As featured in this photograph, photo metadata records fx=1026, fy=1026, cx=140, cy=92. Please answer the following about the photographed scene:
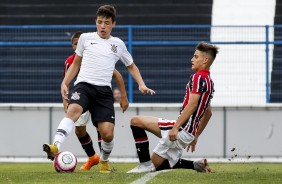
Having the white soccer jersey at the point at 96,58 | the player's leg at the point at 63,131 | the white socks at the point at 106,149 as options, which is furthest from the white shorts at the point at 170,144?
the player's leg at the point at 63,131

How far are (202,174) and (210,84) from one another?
947 mm

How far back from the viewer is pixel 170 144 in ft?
35.1

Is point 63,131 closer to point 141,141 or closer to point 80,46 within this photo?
point 141,141

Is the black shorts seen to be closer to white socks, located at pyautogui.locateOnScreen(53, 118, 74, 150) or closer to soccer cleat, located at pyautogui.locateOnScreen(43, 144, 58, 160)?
white socks, located at pyautogui.locateOnScreen(53, 118, 74, 150)

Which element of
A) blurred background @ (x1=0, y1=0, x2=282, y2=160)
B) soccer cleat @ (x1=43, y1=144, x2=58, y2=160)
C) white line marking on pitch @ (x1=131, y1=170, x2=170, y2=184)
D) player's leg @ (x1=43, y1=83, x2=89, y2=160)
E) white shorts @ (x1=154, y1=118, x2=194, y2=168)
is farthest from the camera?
blurred background @ (x1=0, y1=0, x2=282, y2=160)

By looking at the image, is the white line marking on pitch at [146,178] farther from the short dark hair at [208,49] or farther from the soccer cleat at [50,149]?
the short dark hair at [208,49]

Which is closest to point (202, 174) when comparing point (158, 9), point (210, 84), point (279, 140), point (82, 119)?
point (210, 84)

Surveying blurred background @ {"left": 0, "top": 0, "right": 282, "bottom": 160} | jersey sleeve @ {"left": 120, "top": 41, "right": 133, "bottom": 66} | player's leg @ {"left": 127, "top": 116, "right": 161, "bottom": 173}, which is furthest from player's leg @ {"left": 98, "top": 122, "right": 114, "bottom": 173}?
blurred background @ {"left": 0, "top": 0, "right": 282, "bottom": 160}

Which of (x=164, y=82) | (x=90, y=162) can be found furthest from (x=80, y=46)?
(x=164, y=82)

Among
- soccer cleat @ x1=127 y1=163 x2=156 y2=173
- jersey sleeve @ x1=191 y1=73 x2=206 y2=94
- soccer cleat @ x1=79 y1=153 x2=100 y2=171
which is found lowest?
soccer cleat @ x1=79 y1=153 x2=100 y2=171

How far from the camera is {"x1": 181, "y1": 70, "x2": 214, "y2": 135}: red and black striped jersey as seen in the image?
10.3 meters

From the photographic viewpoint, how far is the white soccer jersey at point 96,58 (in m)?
10.8

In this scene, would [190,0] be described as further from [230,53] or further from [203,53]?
[203,53]

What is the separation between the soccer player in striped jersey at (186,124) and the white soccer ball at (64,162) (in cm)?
69
